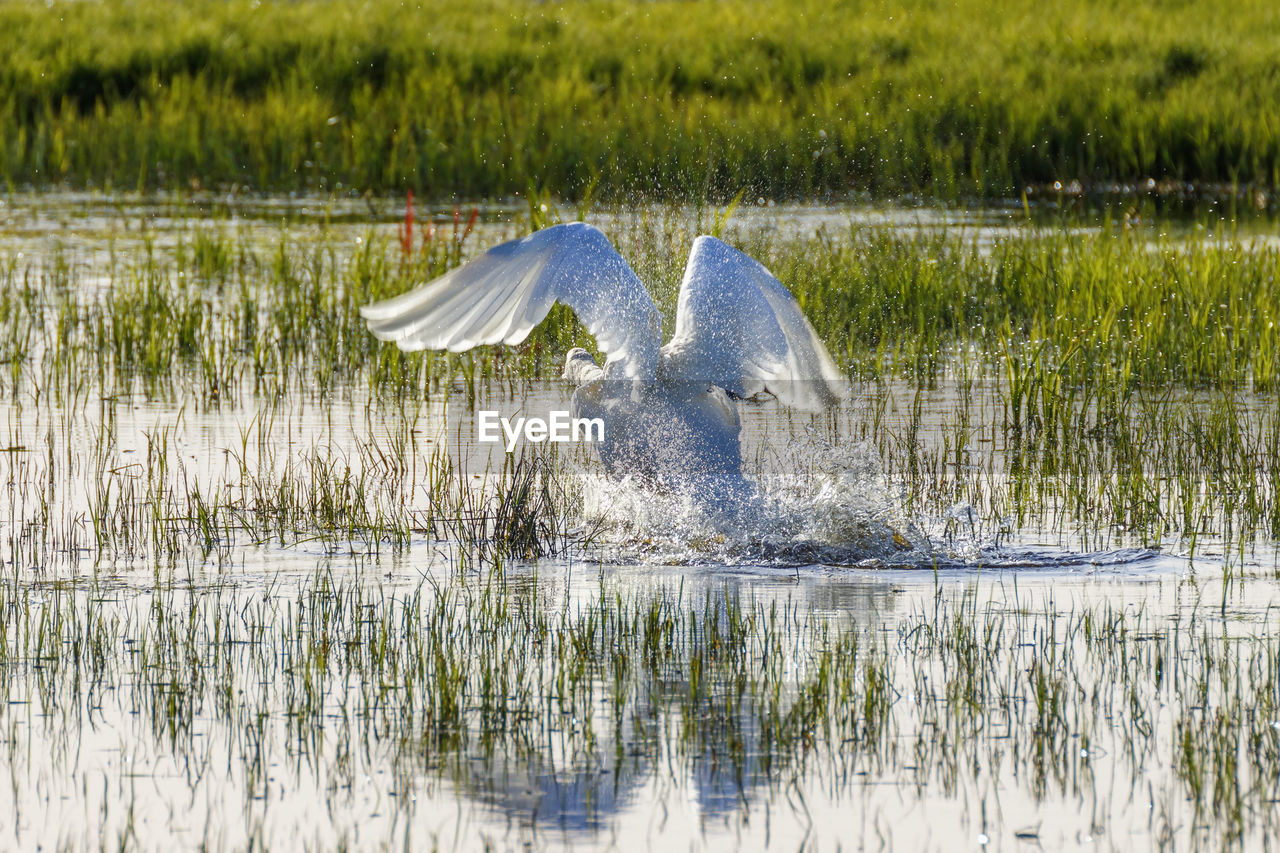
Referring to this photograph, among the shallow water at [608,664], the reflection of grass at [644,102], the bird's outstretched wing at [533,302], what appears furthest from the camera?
the reflection of grass at [644,102]

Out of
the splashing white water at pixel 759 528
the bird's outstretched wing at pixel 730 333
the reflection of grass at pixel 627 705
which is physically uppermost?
the bird's outstretched wing at pixel 730 333

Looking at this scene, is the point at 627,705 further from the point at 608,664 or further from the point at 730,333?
the point at 730,333

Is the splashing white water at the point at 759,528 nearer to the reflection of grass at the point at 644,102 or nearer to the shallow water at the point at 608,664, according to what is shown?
the shallow water at the point at 608,664

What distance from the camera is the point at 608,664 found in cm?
475

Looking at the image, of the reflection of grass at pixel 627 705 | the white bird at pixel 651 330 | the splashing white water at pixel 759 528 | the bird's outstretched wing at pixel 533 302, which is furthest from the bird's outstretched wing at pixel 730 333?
the reflection of grass at pixel 627 705

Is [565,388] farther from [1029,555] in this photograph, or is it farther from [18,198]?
[18,198]

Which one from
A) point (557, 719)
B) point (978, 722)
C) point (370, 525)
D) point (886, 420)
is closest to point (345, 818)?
point (557, 719)

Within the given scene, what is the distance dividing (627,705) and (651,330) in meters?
1.83

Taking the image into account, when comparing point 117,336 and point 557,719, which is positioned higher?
point 117,336

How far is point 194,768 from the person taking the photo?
13.4ft

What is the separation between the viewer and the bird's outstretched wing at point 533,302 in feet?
19.7

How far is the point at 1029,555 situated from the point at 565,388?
3.40m

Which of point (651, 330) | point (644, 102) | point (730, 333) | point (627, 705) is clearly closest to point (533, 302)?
point (651, 330)

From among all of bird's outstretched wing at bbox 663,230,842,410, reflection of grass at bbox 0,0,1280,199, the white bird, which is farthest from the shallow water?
reflection of grass at bbox 0,0,1280,199
